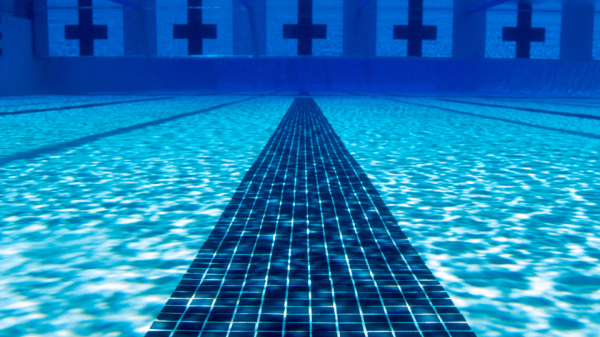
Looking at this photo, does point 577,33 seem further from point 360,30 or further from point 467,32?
point 360,30

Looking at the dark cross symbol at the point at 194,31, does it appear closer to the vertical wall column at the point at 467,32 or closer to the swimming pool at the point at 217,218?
the vertical wall column at the point at 467,32

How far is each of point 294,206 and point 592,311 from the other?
0.98 m

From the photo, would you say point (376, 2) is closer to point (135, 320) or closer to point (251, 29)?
point (251, 29)

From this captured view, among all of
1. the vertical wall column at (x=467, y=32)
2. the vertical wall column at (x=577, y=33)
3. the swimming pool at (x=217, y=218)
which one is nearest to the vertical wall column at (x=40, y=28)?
the vertical wall column at (x=467, y=32)

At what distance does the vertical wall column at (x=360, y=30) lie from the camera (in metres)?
15.2

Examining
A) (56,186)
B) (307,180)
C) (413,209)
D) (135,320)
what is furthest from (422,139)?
(135,320)

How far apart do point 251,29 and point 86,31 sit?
13.7ft

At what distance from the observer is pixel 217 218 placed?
1648mm

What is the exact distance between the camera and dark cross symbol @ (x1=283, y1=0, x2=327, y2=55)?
A: 1520 cm

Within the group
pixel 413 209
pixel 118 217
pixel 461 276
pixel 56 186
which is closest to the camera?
pixel 461 276

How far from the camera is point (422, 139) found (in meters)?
3.84

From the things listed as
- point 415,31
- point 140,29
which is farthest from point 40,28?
point 415,31

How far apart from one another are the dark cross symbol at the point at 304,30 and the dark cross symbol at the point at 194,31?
6.29ft

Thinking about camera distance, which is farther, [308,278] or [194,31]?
[194,31]
